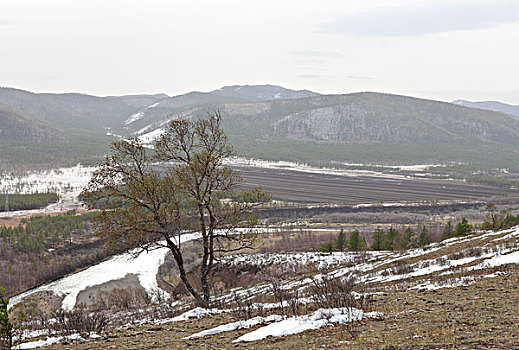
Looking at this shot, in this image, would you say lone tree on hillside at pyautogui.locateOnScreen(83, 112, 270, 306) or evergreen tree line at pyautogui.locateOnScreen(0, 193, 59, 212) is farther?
evergreen tree line at pyautogui.locateOnScreen(0, 193, 59, 212)

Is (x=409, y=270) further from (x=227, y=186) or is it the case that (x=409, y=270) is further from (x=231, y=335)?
(x=231, y=335)

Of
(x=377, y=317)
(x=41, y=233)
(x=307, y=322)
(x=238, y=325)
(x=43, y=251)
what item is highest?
(x=377, y=317)

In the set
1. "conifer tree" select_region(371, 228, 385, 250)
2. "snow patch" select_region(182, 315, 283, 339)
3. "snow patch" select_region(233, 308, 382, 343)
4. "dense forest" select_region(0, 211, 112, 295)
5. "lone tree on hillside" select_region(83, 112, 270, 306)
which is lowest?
"dense forest" select_region(0, 211, 112, 295)

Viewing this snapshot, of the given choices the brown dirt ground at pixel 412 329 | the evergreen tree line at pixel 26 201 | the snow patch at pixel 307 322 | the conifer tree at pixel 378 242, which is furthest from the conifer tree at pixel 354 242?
the evergreen tree line at pixel 26 201

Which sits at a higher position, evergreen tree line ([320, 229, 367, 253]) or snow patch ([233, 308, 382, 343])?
snow patch ([233, 308, 382, 343])

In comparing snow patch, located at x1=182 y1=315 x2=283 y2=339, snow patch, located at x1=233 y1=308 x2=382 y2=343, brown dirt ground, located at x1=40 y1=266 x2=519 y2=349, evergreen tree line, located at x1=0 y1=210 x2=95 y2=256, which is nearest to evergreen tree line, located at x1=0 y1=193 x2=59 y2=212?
evergreen tree line, located at x1=0 y1=210 x2=95 y2=256

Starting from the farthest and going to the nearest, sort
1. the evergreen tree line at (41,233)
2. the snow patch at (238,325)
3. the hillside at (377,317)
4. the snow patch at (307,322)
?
the evergreen tree line at (41,233) < the snow patch at (238,325) < the snow patch at (307,322) < the hillside at (377,317)

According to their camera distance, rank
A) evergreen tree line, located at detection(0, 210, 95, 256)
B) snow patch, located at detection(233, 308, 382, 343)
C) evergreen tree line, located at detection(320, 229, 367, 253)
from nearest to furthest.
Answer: snow patch, located at detection(233, 308, 382, 343), evergreen tree line, located at detection(320, 229, 367, 253), evergreen tree line, located at detection(0, 210, 95, 256)

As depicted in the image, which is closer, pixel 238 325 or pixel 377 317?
pixel 377 317

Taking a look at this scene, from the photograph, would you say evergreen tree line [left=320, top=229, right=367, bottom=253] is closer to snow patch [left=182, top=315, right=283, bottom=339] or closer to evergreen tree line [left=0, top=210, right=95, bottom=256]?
snow patch [left=182, top=315, right=283, bottom=339]

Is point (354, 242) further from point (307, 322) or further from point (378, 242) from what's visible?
point (307, 322)

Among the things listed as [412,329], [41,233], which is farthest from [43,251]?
[412,329]

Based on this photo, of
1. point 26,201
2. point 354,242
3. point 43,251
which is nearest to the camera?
point 354,242

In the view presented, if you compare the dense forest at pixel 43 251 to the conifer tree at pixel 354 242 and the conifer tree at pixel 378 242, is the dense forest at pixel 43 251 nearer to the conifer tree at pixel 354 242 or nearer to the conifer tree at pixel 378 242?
the conifer tree at pixel 354 242
